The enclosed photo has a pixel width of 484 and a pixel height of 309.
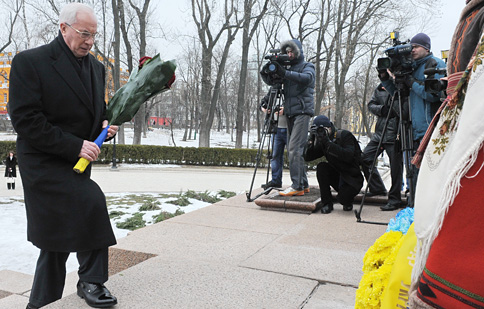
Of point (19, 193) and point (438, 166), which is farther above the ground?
point (438, 166)

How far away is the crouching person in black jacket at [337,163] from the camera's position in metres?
4.98

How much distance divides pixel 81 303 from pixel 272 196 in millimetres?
3547

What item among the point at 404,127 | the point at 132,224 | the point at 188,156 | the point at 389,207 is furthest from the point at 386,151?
the point at 188,156

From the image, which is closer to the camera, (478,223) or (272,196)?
(478,223)

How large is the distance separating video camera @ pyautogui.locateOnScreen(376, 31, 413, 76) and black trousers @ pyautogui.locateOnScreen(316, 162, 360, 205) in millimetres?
1437

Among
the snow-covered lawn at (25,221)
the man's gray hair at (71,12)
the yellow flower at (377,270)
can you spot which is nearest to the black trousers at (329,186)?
the snow-covered lawn at (25,221)

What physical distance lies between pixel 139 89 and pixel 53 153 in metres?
0.67

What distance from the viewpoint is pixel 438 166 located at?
1154mm

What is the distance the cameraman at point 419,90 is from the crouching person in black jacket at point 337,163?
71cm

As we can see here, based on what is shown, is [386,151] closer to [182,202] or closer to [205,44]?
[182,202]

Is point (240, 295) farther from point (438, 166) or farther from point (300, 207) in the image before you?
point (300, 207)

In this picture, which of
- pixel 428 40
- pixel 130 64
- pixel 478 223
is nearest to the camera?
pixel 478 223

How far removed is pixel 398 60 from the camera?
4289mm

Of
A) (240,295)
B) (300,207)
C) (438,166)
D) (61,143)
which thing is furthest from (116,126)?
(300,207)
